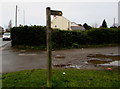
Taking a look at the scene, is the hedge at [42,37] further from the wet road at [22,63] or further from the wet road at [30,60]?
the wet road at [22,63]

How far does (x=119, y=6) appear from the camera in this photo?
2148 centimetres

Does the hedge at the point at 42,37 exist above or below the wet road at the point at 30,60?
above

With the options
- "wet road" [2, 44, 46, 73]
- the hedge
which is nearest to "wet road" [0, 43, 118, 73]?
"wet road" [2, 44, 46, 73]

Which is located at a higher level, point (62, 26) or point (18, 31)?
point (62, 26)

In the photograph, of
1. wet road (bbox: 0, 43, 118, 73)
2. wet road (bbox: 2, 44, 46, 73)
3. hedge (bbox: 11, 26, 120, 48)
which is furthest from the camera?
hedge (bbox: 11, 26, 120, 48)

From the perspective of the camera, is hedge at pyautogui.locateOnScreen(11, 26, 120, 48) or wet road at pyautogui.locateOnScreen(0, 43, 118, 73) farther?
hedge at pyautogui.locateOnScreen(11, 26, 120, 48)

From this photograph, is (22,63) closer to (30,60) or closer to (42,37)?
(30,60)

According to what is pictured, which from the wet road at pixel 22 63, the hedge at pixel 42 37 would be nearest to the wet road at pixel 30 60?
the wet road at pixel 22 63

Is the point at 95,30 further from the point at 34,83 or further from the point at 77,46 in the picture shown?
the point at 34,83

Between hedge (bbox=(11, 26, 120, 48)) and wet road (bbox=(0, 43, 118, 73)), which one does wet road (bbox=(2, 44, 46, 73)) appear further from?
hedge (bbox=(11, 26, 120, 48))

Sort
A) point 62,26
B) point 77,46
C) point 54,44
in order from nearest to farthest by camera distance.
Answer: point 54,44, point 77,46, point 62,26

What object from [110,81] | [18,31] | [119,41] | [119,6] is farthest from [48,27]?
[119,6]

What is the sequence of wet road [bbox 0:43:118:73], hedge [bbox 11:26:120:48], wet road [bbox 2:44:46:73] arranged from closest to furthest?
wet road [bbox 2:44:46:73] < wet road [bbox 0:43:118:73] < hedge [bbox 11:26:120:48]

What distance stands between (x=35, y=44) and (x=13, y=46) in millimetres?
2428
